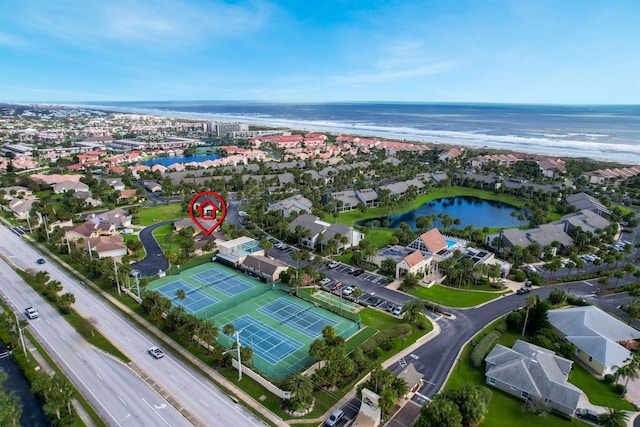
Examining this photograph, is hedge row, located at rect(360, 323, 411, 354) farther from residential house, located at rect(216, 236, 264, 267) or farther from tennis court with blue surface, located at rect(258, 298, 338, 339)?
residential house, located at rect(216, 236, 264, 267)

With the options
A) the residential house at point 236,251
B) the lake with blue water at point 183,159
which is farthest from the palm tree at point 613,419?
the lake with blue water at point 183,159

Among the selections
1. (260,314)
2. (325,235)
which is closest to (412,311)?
(260,314)

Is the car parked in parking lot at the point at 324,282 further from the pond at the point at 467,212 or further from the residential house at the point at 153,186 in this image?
the residential house at the point at 153,186

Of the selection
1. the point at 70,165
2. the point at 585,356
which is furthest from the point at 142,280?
the point at 70,165

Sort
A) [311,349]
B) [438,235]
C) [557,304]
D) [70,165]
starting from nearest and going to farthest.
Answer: [311,349] < [557,304] < [438,235] < [70,165]

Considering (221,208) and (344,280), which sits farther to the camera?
(221,208)

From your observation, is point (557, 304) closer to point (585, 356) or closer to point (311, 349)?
point (585, 356)

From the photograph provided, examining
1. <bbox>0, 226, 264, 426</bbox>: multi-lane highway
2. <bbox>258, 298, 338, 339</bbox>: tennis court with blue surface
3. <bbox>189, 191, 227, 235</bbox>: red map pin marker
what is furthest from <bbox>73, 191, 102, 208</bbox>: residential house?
<bbox>258, 298, 338, 339</bbox>: tennis court with blue surface
